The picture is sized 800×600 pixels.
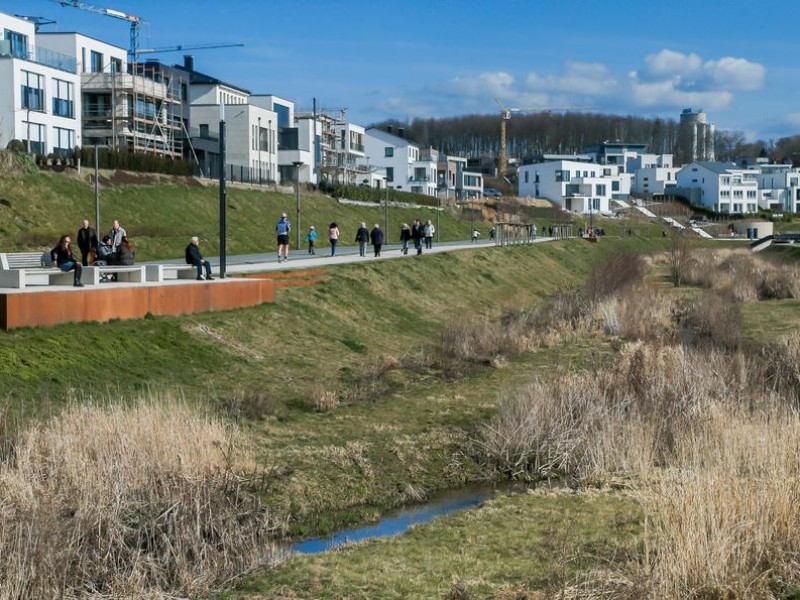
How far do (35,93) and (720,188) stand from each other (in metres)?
103

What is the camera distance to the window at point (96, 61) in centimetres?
5716

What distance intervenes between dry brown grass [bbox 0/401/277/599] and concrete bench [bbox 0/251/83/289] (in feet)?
23.8

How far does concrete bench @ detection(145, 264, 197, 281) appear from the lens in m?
22.4

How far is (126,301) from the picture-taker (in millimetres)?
19703

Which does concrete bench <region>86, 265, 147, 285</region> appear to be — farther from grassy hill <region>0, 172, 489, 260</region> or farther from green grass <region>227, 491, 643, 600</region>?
grassy hill <region>0, 172, 489, 260</region>

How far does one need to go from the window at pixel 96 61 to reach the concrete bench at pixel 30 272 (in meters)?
37.7

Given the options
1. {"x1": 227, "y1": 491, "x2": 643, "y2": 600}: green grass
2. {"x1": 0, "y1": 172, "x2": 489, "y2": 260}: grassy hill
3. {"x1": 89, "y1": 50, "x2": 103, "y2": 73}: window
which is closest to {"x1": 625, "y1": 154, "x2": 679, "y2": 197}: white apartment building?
{"x1": 0, "y1": 172, "x2": 489, "y2": 260}: grassy hill

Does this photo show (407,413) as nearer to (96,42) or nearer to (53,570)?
(53,570)

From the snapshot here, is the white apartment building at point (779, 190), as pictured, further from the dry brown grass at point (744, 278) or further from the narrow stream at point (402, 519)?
the narrow stream at point (402, 519)

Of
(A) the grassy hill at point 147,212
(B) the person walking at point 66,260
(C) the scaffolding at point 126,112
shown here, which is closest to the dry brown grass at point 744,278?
(A) the grassy hill at point 147,212

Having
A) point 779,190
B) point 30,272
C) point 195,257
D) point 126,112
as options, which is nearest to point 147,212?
point 126,112

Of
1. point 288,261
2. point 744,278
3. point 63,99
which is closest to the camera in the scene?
point 288,261

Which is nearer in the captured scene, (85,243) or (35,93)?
(85,243)

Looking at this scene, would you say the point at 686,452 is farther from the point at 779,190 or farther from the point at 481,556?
the point at 779,190
